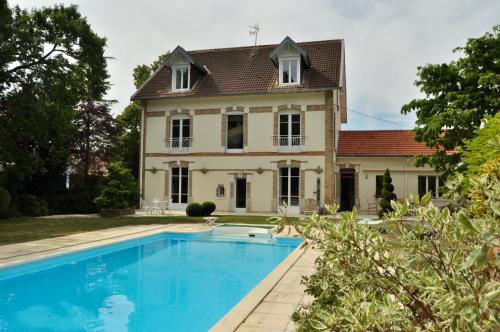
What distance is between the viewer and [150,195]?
2350 centimetres

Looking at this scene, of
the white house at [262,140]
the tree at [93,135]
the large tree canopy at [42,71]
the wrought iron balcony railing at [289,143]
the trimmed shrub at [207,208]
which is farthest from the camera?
the tree at [93,135]

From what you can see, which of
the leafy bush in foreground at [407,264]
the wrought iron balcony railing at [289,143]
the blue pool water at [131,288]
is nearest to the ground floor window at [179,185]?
the wrought iron balcony railing at [289,143]

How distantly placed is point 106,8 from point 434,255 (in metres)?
14.2

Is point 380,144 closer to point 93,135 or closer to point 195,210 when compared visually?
point 195,210

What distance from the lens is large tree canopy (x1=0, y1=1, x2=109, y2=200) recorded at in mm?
16750

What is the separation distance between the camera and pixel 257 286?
20.3 ft

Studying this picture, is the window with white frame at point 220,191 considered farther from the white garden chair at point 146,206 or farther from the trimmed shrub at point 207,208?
the white garden chair at point 146,206

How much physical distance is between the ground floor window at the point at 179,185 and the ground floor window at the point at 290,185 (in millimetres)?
5888

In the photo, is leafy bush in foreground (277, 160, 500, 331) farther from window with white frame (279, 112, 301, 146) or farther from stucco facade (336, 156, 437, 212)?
stucco facade (336, 156, 437, 212)

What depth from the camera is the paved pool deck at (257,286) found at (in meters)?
4.51

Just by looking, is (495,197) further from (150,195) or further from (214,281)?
(150,195)

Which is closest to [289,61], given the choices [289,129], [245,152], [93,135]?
[289,129]

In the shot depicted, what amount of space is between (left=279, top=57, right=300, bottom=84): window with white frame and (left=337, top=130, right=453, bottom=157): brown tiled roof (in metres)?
5.16

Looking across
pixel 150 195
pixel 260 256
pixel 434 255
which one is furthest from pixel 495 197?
pixel 150 195
